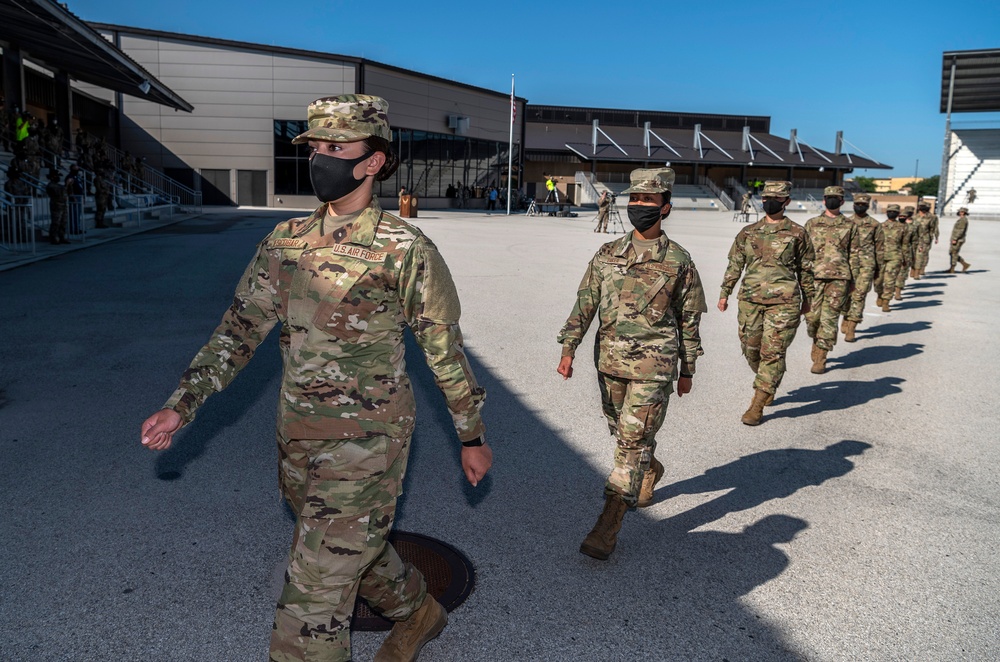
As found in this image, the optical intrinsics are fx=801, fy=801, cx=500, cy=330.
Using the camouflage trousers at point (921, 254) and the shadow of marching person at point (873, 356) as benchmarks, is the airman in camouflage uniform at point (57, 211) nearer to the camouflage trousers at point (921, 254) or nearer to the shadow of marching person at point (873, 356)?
the shadow of marching person at point (873, 356)

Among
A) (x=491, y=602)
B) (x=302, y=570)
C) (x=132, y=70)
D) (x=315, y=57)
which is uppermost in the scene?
(x=315, y=57)

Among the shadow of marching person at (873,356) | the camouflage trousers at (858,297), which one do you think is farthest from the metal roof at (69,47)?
the shadow of marching person at (873,356)

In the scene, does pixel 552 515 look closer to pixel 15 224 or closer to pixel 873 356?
pixel 873 356

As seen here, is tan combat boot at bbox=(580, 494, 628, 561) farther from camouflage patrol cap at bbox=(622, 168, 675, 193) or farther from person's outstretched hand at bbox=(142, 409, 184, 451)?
person's outstretched hand at bbox=(142, 409, 184, 451)

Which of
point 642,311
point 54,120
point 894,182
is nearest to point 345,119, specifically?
point 642,311

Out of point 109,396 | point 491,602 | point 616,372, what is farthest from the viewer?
point 109,396

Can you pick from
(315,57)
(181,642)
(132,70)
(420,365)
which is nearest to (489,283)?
(420,365)

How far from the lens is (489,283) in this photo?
600 inches

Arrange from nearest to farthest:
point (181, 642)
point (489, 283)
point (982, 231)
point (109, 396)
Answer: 1. point (181, 642)
2. point (109, 396)
3. point (489, 283)
4. point (982, 231)

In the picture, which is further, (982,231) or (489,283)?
(982,231)

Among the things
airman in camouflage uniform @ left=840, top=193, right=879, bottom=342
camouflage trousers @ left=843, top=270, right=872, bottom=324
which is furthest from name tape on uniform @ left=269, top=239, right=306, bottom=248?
camouflage trousers @ left=843, top=270, right=872, bottom=324

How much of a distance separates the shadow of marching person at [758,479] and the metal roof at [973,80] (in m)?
66.8

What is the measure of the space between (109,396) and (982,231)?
47.5 m

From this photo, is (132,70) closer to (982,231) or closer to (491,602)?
(491,602)
